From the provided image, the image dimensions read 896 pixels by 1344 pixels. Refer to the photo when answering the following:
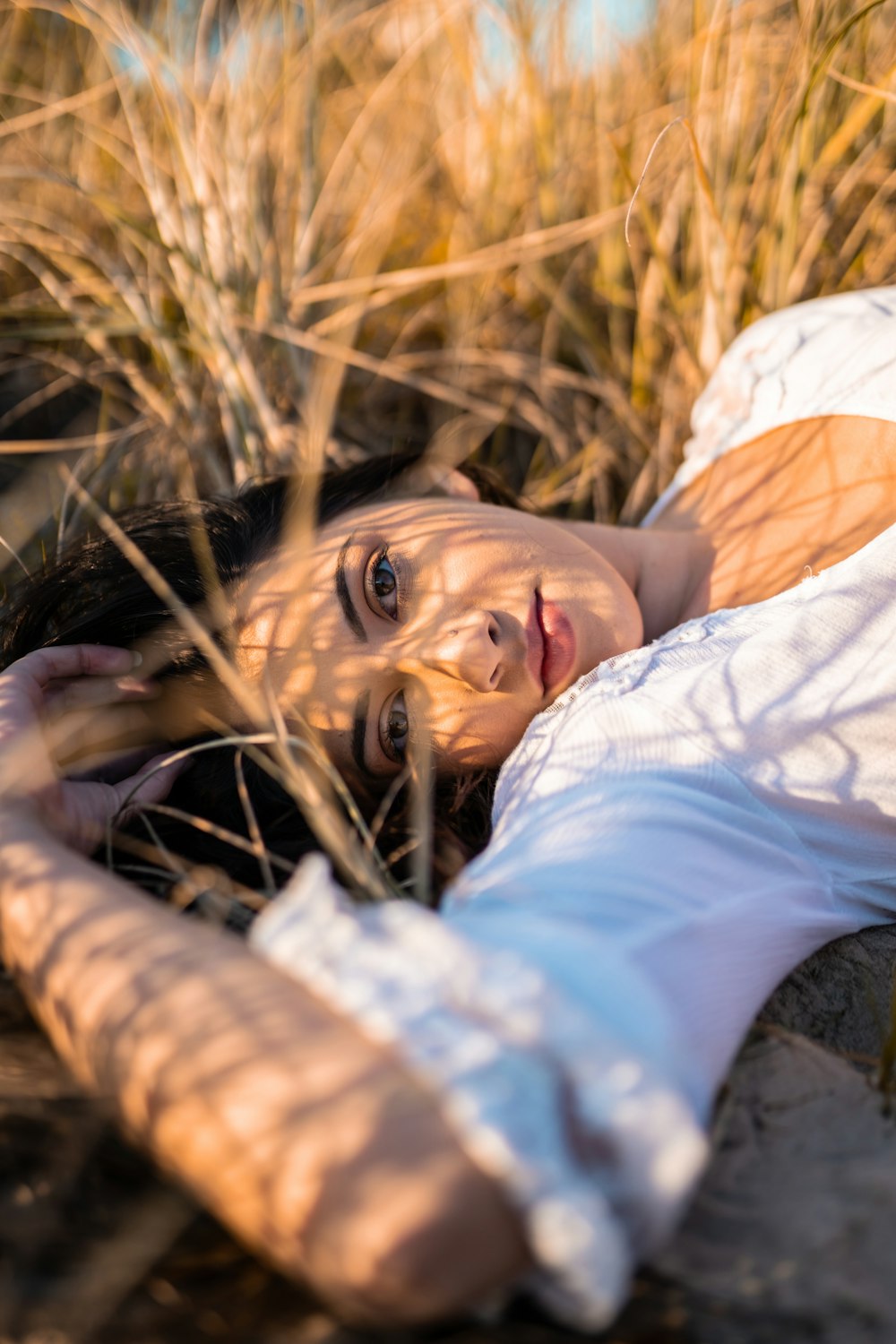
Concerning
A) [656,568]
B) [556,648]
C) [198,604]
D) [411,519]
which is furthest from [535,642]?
[198,604]

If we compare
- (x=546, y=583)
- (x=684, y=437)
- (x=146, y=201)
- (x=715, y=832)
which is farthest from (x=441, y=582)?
(x=146, y=201)

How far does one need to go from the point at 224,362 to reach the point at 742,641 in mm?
1245

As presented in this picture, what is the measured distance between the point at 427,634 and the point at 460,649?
6 centimetres

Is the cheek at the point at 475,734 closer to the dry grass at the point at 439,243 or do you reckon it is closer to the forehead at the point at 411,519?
the forehead at the point at 411,519

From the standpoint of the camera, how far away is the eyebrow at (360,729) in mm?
1356

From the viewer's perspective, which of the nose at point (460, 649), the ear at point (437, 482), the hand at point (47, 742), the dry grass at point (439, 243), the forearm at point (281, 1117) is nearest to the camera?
the forearm at point (281, 1117)

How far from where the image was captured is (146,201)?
8.60ft

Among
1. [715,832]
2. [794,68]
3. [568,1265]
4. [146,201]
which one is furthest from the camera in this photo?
[146,201]

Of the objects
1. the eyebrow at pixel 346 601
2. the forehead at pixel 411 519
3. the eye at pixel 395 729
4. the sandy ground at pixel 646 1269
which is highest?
the forehead at pixel 411 519

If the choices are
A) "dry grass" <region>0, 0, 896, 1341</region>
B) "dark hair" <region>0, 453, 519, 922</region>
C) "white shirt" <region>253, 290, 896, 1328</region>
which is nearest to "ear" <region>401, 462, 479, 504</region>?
"dark hair" <region>0, 453, 519, 922</region>

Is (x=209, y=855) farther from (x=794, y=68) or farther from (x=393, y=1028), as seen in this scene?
(x=794, y=68)

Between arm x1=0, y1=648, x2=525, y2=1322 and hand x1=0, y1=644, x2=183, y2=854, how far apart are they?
34cm

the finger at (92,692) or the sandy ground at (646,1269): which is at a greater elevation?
the finger at (92,692)

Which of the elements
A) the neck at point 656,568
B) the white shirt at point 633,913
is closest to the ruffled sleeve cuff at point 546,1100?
the white shirt at point 633,913
